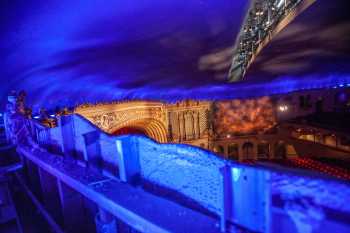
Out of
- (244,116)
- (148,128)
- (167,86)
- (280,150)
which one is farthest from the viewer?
(244,116)

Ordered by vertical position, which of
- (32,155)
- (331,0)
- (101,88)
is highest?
(331,0)

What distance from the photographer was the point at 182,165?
4.85ft

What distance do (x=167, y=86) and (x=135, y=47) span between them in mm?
1130

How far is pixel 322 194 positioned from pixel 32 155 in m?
4.30

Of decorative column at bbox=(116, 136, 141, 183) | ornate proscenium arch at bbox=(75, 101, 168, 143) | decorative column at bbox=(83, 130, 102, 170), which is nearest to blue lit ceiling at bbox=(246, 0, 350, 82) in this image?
decorative column at bbox=(116, 136, 141, 183)

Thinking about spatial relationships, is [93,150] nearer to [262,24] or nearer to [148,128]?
[262,24]

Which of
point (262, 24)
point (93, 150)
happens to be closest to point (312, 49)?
point (262, 24)

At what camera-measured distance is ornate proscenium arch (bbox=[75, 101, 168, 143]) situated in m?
12.6

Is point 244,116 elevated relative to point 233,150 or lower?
elevated

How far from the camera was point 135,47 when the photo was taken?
2.24 m

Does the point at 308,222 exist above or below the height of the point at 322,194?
below

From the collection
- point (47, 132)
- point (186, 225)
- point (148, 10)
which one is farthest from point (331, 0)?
point (47, 132)

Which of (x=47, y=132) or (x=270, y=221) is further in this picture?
(x=47, y=132)

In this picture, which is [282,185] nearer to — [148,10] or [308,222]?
[308,222]
